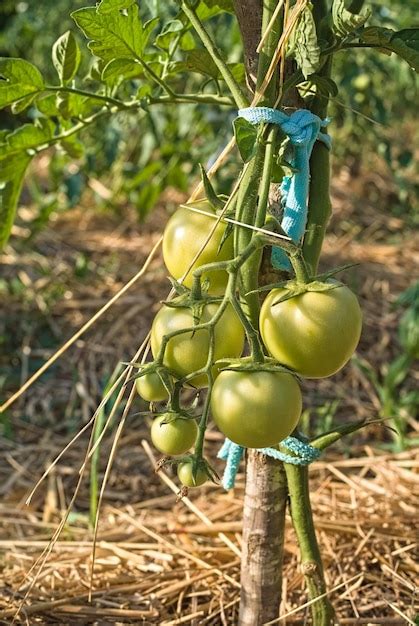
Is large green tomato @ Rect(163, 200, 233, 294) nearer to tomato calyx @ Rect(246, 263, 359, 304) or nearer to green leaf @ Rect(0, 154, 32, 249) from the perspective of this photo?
tomato calyx @ Rect(246, 263, 359, 304)

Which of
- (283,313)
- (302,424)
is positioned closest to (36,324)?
(302,424)

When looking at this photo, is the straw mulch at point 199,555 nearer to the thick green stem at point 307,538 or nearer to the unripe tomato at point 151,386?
the thick green stem at point 307,538

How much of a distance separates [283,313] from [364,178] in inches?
123

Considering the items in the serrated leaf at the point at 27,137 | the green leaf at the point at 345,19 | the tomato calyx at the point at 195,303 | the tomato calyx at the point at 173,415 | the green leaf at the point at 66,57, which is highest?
the green leaf at the point at 66,57

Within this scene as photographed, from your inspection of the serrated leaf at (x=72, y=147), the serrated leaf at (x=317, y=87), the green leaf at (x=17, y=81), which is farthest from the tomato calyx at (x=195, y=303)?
the serrated leaf at (x=72, y=147)

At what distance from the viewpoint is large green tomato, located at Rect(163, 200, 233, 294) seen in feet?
2.69

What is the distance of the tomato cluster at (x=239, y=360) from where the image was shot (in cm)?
72

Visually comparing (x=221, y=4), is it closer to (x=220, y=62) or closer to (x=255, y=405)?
(x=220, y=62)

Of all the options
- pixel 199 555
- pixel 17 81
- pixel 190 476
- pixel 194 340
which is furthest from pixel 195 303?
pixel 199 555

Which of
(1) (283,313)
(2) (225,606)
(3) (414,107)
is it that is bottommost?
(2) (225,606)

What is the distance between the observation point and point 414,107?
3.97m

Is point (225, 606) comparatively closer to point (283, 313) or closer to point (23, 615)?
point (23, 615)

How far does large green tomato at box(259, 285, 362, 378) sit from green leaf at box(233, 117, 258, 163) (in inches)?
5.7

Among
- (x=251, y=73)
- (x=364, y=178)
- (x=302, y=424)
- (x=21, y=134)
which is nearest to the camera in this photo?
(x=251, y=73)
